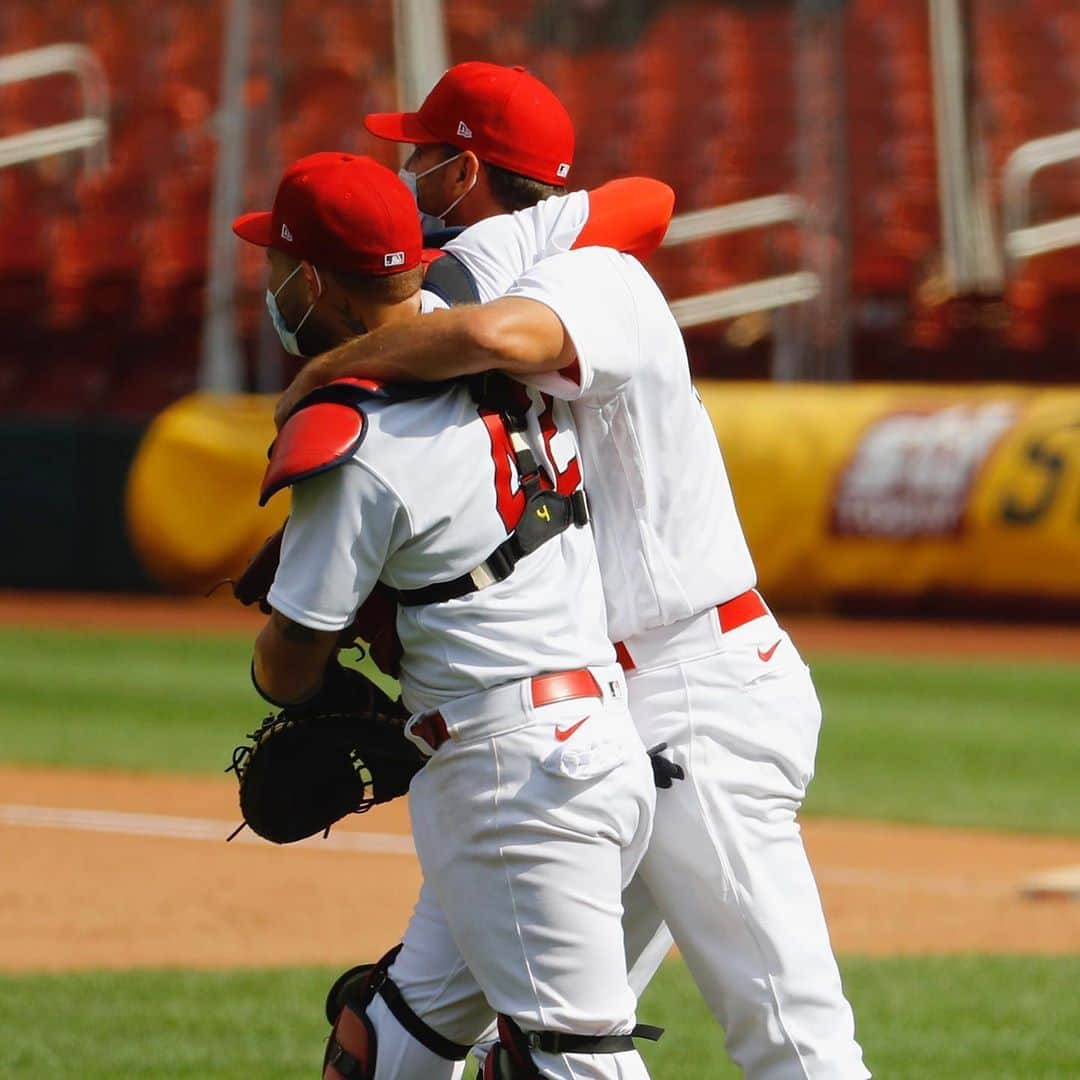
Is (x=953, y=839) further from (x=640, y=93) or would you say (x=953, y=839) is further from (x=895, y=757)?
(x=640, y=93)

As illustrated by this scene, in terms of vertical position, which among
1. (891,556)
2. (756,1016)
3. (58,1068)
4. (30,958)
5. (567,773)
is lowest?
(891,556)

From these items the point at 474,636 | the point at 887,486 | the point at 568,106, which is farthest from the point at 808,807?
the point at 568,106

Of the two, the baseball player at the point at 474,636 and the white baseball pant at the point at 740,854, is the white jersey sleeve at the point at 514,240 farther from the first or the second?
the white baseball pant at the point at 740,854

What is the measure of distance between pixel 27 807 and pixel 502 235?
20.6ft

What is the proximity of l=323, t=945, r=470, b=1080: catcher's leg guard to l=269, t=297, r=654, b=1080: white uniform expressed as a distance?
1.40ft

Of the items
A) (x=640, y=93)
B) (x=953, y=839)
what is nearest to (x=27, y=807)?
(x=953, y=839)

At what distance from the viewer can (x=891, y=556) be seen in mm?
15688

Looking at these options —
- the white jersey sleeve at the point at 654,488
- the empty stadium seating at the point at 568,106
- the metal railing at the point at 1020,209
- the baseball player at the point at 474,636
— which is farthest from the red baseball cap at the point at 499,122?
the empty stadium seating at the point at 568,106

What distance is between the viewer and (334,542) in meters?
2.85

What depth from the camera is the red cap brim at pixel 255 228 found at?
3.11m

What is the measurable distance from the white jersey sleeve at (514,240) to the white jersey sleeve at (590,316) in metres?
0.12

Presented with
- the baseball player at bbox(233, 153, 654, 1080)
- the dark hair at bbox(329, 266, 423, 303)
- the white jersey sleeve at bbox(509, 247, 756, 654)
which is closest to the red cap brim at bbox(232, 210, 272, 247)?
the baseball player at bbox(233, 153, 654, 1080)

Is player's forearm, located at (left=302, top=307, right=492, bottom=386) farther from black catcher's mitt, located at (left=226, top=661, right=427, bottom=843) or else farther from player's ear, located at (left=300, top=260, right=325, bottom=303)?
black catcher's mitt, located at (left=226, top=661, right=427, bottom=843)

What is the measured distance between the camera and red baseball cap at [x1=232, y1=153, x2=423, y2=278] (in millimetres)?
2924
